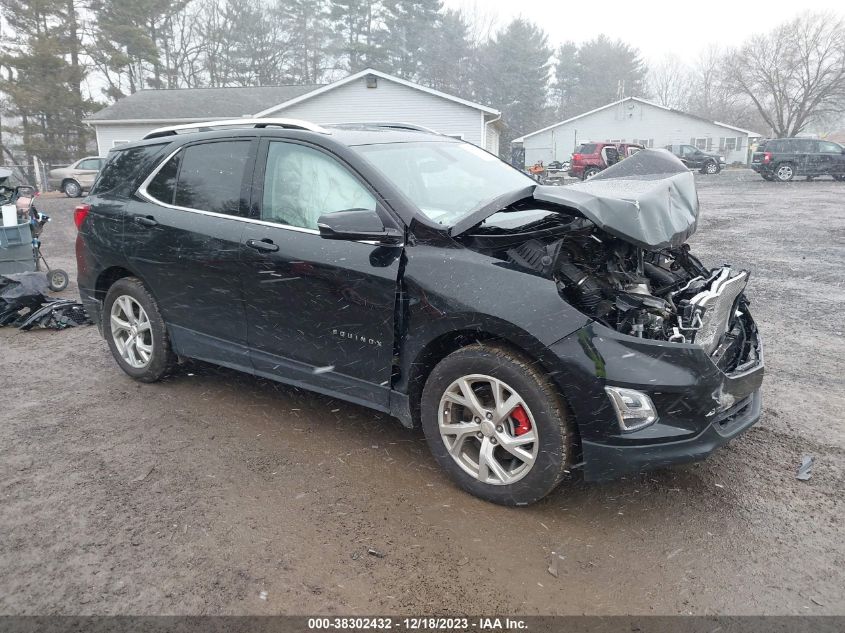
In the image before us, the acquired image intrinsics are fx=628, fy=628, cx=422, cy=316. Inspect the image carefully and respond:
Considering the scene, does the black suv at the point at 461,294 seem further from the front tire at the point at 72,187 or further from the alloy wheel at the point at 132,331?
the front tire at the point at 72,187

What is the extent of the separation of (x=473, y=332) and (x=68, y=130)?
4098 centimetres

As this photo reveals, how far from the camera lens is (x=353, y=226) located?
3.24 meters

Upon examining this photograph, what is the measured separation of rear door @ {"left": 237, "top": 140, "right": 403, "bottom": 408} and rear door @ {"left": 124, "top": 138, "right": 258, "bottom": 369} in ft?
0.49

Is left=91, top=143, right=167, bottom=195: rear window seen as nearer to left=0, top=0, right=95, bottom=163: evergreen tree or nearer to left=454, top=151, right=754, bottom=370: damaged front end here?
left=454, top=151, right=754, bottom=370: damaged front end

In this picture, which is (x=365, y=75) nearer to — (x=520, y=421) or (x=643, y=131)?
(x=520, y=421)

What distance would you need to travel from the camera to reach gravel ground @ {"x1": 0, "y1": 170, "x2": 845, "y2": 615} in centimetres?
258

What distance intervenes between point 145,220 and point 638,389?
353cm

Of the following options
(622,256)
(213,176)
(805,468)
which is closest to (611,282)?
(622,256)

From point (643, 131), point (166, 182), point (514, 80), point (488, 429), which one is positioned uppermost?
point (514, 80)

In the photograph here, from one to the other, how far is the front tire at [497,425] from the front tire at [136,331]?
7.72ft

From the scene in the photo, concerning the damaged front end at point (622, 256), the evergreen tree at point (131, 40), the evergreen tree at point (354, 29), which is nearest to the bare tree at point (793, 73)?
the evergreen tree at point (354, 29)

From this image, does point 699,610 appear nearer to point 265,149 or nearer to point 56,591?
point 56,591

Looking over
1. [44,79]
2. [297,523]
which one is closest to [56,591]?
[297,523]

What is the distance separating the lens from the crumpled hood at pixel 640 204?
2.96m
